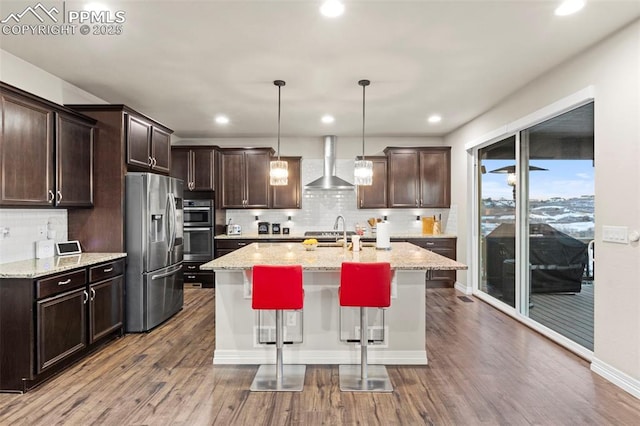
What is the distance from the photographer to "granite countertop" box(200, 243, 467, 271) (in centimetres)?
285

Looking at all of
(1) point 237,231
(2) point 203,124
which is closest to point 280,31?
(2) point 203,124

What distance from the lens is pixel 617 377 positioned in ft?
8.91

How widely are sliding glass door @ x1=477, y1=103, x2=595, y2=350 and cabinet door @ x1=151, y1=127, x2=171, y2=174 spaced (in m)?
4.41

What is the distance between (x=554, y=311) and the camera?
3.77 meters

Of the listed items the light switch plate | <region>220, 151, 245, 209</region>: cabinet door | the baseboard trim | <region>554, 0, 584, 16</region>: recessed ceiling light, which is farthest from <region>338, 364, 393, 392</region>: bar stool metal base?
<region>220, 151, 245, 209</region>: cabinet door

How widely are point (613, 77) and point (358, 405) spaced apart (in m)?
3.16

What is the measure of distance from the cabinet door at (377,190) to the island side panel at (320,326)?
3.33 meters

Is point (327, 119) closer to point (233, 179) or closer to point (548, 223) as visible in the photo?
point (233, 179)

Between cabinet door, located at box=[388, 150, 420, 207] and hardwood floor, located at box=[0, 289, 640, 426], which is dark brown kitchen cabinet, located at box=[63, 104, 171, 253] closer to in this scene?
hardwood floor, located at box=[0, 289, 640, 426]

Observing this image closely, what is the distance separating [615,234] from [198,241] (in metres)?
5.47

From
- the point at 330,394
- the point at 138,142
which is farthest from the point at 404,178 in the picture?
the point at 330,394

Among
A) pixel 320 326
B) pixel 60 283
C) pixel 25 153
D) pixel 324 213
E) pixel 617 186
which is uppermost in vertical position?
pixel 25 153

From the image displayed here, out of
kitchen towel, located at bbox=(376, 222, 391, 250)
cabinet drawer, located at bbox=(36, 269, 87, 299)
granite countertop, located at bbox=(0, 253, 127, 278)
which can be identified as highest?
kitchen towel, located at bbox=(376, 222, 391, 250)

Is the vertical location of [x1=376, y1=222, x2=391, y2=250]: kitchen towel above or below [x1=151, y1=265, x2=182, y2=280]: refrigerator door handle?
above
